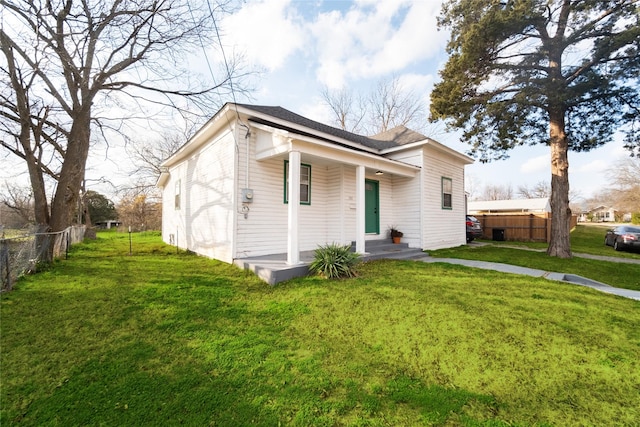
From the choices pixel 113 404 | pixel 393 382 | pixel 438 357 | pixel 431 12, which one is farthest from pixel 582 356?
pixel 431 12

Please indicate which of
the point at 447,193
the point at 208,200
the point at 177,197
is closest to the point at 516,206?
the point at 447,193

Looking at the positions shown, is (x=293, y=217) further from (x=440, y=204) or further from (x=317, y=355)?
(x=440, y=204)

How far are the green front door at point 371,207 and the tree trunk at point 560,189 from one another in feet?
20.4

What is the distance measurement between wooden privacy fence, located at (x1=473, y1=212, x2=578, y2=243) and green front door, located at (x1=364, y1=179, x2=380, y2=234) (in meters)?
11.0

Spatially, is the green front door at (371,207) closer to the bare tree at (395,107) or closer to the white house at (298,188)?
the white house at (298,188)

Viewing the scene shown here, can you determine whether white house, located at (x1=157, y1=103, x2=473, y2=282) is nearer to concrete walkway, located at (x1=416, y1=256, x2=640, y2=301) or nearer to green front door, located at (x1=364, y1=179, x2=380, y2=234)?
green front door, located at (x1=364, y1=179, x2=380, y2=234)

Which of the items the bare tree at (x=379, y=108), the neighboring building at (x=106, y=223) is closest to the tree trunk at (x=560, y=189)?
the bare tree at (x=379, y=108)

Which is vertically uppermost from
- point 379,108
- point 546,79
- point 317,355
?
point 379,108

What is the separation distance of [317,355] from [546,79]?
10895 millimetres

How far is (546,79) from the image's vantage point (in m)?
8.50

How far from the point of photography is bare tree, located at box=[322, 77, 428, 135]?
2234 centimetres

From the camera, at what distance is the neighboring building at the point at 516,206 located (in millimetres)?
27453

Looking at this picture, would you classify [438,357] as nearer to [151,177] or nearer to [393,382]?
[393,382]

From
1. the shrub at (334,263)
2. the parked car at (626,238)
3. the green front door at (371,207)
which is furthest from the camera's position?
the parked car at (626,238)
